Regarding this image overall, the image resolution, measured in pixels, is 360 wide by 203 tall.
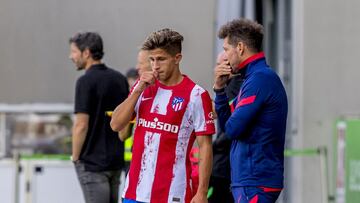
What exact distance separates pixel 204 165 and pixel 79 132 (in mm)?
2106

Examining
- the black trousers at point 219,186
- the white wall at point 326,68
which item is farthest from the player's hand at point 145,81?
the white wall at point 326,68

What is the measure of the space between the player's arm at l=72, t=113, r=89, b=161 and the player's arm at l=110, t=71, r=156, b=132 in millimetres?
1846

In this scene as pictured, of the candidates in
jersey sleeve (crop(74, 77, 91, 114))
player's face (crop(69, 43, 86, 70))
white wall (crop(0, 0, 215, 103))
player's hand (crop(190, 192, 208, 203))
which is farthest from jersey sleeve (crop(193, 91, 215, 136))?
white wall (crop(0, 0, 215, 103))

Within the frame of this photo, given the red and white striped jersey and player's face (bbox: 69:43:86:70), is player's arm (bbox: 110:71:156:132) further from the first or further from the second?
player's face (bbox: 69:43:86:70)

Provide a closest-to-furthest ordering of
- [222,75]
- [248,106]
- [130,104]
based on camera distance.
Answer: [248,106], [130,104], [222,75]

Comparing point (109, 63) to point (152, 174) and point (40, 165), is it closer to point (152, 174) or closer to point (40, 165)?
point (40, 165)

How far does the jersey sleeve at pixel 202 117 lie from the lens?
560 cm

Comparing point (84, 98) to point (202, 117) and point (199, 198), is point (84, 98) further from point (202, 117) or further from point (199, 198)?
point (199, 198)

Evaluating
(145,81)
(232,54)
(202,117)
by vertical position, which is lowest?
(202,117)

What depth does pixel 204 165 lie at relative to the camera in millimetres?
5598

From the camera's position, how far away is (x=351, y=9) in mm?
10367

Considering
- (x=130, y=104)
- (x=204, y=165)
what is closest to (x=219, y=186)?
(x=204, y=165)

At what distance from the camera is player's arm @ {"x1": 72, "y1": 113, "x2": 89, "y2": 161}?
7496mm

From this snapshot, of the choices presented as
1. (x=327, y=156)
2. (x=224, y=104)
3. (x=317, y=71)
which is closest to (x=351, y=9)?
(x=317, y=71)
